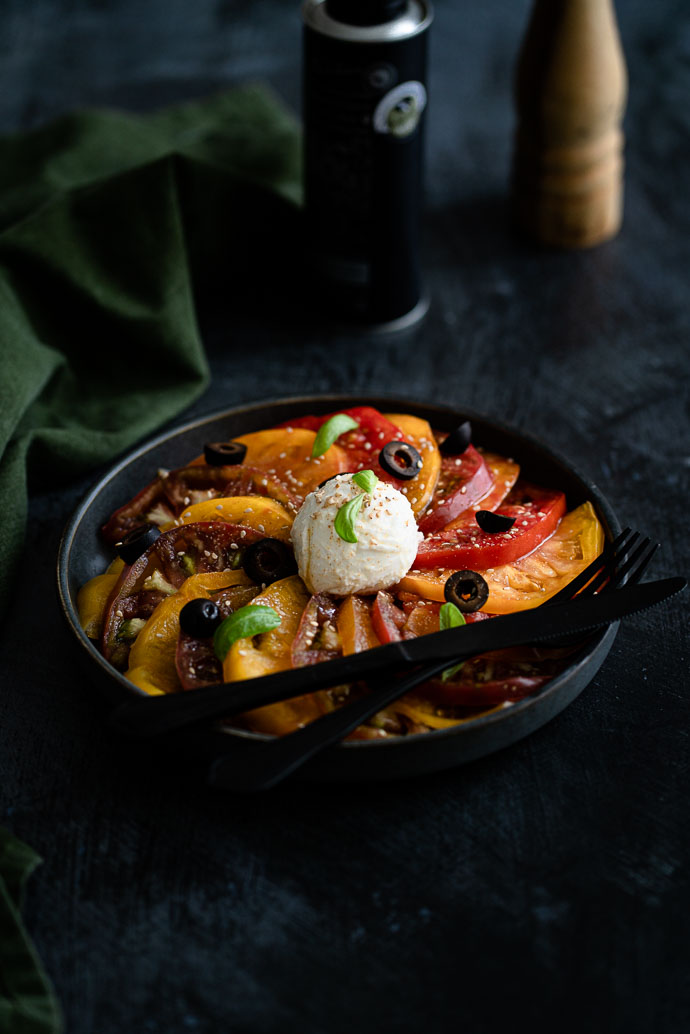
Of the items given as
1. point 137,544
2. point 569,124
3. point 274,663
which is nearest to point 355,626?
point 274,663

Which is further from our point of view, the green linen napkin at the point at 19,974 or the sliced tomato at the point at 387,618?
the sliced tomato at the point at 387,618

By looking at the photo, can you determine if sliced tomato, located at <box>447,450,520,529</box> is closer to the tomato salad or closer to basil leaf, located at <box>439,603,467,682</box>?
the tomato salad

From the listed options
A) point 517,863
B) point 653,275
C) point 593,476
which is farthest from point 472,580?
point 653,275

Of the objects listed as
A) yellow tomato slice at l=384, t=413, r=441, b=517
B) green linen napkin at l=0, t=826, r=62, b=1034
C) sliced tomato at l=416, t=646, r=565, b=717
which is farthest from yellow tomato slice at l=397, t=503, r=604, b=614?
green linen napkin at l=0, t=826, r=62, b=1034

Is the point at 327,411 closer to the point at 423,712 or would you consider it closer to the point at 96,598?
the point at 96,598

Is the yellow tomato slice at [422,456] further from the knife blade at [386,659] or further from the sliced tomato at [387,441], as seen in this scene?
the knife blade at [386,659]

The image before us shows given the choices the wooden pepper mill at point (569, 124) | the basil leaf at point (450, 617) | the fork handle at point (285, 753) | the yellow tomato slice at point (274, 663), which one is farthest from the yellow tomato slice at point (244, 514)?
the wooden pepper mill at point (569, 124)

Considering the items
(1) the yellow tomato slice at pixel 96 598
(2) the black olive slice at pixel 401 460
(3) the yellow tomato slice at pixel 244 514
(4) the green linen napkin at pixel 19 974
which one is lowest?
(4) the green linen napkin at pixel 19 974

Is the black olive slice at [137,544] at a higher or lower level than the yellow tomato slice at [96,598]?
higher

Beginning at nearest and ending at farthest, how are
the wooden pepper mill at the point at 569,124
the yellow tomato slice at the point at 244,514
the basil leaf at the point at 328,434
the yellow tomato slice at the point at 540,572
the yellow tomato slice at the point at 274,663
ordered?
the yellow tomato slice at the point at 274,663
the yellow tomato slice at the point at 540,572
the yellow tomato slice at the point at 244,514
the basil leaf at the point at 328,434
the wooden pepper mill at the point at 569,124
